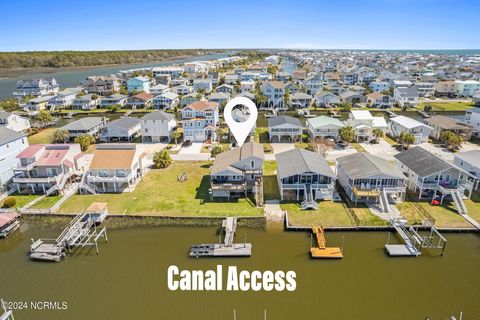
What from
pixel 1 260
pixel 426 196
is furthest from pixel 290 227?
pixel 1 260

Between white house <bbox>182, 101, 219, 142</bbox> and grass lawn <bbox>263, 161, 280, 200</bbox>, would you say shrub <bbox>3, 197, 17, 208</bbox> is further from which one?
grass lawn <bbox>263, 161, 280, 200</bbox>

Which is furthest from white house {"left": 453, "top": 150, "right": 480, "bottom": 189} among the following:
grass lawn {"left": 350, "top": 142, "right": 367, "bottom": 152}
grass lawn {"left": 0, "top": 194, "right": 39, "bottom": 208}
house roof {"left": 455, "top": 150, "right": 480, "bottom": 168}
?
grass lawn {"left": 0, "top": 194, "right": 39, "bottom": 208}

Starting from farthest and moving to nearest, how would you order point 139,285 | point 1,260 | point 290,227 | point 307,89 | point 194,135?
point 307,89 < point 194,135 < point 290,227 < point 1,260 < point 139,285

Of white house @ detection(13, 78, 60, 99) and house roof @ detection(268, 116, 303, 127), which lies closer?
house roof @ detection(268, 116, 303, 127)

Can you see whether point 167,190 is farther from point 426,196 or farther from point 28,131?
point 28,131

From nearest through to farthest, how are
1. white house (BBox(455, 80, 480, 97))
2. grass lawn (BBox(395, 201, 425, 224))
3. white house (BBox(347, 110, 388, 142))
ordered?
grass lawn (BBox(395, 201, 425, 224)) → white house (BBox(347, 110, 388, 142)) → white house (BBox(455, 80, 480, 97))

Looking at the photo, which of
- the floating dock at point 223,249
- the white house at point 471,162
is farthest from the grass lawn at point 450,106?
the floating dock at point 223,249
